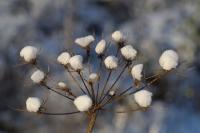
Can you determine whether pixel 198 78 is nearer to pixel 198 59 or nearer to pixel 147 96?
pixel 198 59

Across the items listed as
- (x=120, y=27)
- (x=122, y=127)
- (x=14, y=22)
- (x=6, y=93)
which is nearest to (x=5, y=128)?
(x=6, y=93)

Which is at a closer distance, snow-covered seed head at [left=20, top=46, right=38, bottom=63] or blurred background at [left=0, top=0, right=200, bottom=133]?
snow-covered seed head at [left=20, top=46, right=38, bottom=63]

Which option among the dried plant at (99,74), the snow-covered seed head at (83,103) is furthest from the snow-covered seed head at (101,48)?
the snow-covered seed head at (83,103)

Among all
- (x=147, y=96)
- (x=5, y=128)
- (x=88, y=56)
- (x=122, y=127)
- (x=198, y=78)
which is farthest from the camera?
(x=198, y=78)

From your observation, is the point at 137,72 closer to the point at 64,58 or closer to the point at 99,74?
the point at 99,74

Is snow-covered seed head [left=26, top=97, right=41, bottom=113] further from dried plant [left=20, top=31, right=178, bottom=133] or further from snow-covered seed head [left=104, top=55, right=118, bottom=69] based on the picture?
snow-covered seed head [left=104, top=55, right=118, bottom=69]

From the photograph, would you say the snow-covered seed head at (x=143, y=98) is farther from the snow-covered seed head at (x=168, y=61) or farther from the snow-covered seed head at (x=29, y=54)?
the snow-covered seed head at (x=29, y=54)

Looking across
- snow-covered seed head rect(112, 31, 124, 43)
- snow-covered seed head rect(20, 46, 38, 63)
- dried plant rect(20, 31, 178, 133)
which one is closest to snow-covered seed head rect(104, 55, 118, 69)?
dried plant rect(20, 31, 178, 133)

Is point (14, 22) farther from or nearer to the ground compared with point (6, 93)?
farther from the ground

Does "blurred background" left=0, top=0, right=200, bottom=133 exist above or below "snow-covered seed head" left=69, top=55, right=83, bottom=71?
above
